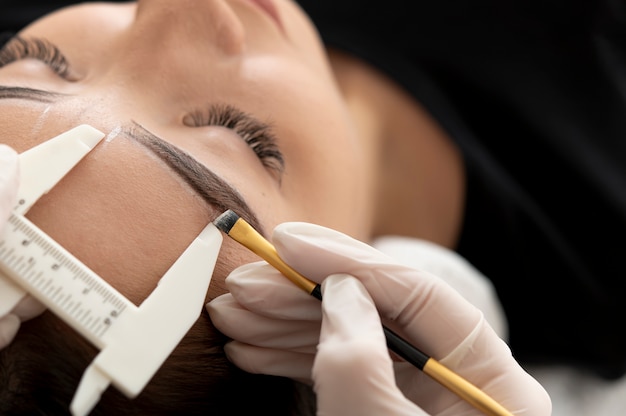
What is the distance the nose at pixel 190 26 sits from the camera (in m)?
0.96

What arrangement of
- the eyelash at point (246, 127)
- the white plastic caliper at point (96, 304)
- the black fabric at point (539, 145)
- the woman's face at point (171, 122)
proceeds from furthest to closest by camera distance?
the black fabric at point (539, 145) → the eyelash at point (246, 127) → the woman's face at point (171, 122) → the white plastic caliper at point (96, 304)

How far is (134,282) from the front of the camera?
76cm

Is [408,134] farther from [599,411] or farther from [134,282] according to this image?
[134,282]

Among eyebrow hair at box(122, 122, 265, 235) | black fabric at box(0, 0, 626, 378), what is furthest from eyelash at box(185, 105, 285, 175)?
black fabric at box(0, 0, 626, 378)

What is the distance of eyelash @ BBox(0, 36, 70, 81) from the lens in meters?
0.98

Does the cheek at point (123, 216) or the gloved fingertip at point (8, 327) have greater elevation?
the cheek at point (123, 216)

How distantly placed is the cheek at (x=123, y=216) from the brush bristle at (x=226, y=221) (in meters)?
0.04

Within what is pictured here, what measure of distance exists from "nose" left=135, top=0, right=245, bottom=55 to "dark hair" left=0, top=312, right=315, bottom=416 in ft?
1.39

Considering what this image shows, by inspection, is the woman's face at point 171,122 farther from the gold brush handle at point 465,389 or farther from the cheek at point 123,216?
the gold brush handle at point 465,389

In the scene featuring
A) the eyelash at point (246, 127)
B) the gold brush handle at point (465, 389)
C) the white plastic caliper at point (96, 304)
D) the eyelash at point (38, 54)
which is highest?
the gold brush handle at point (465, 389)

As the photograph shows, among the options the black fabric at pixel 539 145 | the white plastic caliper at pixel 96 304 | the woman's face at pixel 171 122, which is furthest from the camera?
the black fabric at pixel 539 145

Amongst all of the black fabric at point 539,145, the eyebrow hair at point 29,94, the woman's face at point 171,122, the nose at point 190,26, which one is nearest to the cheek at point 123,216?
the woman's face at point 171,122

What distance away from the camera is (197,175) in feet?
2.70

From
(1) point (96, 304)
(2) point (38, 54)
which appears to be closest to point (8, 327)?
(1) point (96, 304)
